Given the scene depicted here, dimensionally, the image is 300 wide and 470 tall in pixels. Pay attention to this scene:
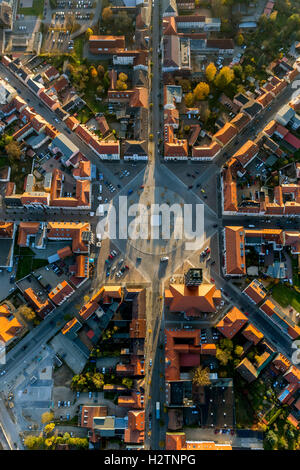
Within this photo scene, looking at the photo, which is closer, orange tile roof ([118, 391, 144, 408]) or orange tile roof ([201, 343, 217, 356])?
orange tile roof ([118, 391, 144, 408])

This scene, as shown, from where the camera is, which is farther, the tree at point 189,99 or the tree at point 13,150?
the tree at point 189,99

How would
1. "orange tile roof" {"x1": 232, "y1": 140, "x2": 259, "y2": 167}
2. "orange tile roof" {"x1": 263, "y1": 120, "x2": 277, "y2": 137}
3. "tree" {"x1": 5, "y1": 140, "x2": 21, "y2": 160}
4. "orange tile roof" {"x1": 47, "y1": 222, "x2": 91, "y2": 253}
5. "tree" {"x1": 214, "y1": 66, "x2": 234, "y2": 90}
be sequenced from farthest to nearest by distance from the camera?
"tree" {"x1": 214, "y1": 66, "x2": 234, "y2": 90}, "orange tile roof" {"x1": 263, "y1": 120, "x2": 277, "y2": 137}, "tree" {"x1": 5, "y1": 140, "x2": 21, "y2": 160}, "orange tile roof" {"x1": 232, "y1": 140, "x2": 259, "y2": 167}, "orange tile roof" {"x1": 47, "y1": 222, "x2": 91, "y2": 253}

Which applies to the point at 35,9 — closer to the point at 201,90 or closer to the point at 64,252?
the point at 201,90

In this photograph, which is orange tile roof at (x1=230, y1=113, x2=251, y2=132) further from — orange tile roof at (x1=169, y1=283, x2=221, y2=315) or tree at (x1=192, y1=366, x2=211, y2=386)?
tree at (x1=192, y1=366, x2=211, y2=386)

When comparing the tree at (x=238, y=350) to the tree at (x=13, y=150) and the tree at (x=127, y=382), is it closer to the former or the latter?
the tree at (x=127, y=382)

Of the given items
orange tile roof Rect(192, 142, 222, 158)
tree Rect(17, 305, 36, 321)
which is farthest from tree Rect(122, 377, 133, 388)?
orange tile roof Rect(192, 142, 222, 158)

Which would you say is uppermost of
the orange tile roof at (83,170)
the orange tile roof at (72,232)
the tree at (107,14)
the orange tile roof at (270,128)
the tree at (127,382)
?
the tree at (107,14)

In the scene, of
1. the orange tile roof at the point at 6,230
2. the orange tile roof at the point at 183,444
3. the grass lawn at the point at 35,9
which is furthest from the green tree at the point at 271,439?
the grass lawn at the point at 35,9
